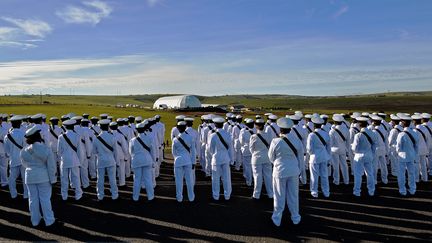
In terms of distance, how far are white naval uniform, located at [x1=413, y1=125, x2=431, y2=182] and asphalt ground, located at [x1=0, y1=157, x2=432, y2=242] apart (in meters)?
1.04

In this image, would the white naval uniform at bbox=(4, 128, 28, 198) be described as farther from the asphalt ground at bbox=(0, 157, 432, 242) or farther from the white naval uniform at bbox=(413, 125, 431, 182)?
the white naval uniform at bbox=(413, 125, 431, 182)

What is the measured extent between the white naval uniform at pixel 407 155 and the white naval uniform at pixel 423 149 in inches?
58.3

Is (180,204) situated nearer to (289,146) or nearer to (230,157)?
(230,157)

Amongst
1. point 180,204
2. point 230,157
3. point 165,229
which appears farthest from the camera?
point 230,157

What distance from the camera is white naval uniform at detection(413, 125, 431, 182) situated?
44.0 feet

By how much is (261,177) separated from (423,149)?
607 cm

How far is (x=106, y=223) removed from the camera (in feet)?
32.1

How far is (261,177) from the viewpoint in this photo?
11.8 meters

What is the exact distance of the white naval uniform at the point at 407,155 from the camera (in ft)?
38.8

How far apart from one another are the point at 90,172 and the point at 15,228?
6.39 meters

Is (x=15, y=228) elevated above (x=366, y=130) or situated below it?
below

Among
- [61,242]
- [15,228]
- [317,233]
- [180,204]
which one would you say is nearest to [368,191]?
[317,233]

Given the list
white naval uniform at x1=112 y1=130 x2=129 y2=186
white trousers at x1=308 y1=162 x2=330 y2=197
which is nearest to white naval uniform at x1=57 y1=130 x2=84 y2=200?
white naval uniform at x1=112 y1=130 x2=129 y2=186

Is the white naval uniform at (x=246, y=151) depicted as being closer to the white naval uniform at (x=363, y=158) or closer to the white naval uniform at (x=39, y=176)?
the white naval uniform at (x=363, y=158)
